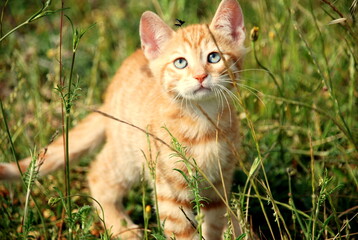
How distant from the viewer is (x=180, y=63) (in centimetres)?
238

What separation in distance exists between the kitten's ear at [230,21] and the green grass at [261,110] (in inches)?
6.3

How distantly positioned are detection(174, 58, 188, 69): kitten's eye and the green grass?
0.34 m

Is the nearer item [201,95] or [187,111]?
[201,95]

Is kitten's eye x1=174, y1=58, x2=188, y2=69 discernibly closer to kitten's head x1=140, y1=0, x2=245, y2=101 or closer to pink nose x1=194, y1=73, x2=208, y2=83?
kitten's head x1=140, y1=0, x2=245, y2=101

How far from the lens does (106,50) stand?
4.29 meters

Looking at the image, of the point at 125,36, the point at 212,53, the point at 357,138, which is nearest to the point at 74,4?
the point at 125,36

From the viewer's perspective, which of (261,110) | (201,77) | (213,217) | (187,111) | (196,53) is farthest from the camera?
(261,110)

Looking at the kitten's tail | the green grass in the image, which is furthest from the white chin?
the kitten's tail

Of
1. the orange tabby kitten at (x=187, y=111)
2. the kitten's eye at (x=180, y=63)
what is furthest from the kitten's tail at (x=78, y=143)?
the kitten's eye at (x=180, y=63)

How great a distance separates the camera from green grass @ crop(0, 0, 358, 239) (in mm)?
2393

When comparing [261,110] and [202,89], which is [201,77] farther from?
[261,110]

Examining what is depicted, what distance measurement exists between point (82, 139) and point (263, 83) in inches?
59.9

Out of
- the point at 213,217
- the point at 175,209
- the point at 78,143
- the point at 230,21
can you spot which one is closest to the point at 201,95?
the point at 230,21

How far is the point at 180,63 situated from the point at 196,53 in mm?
108
